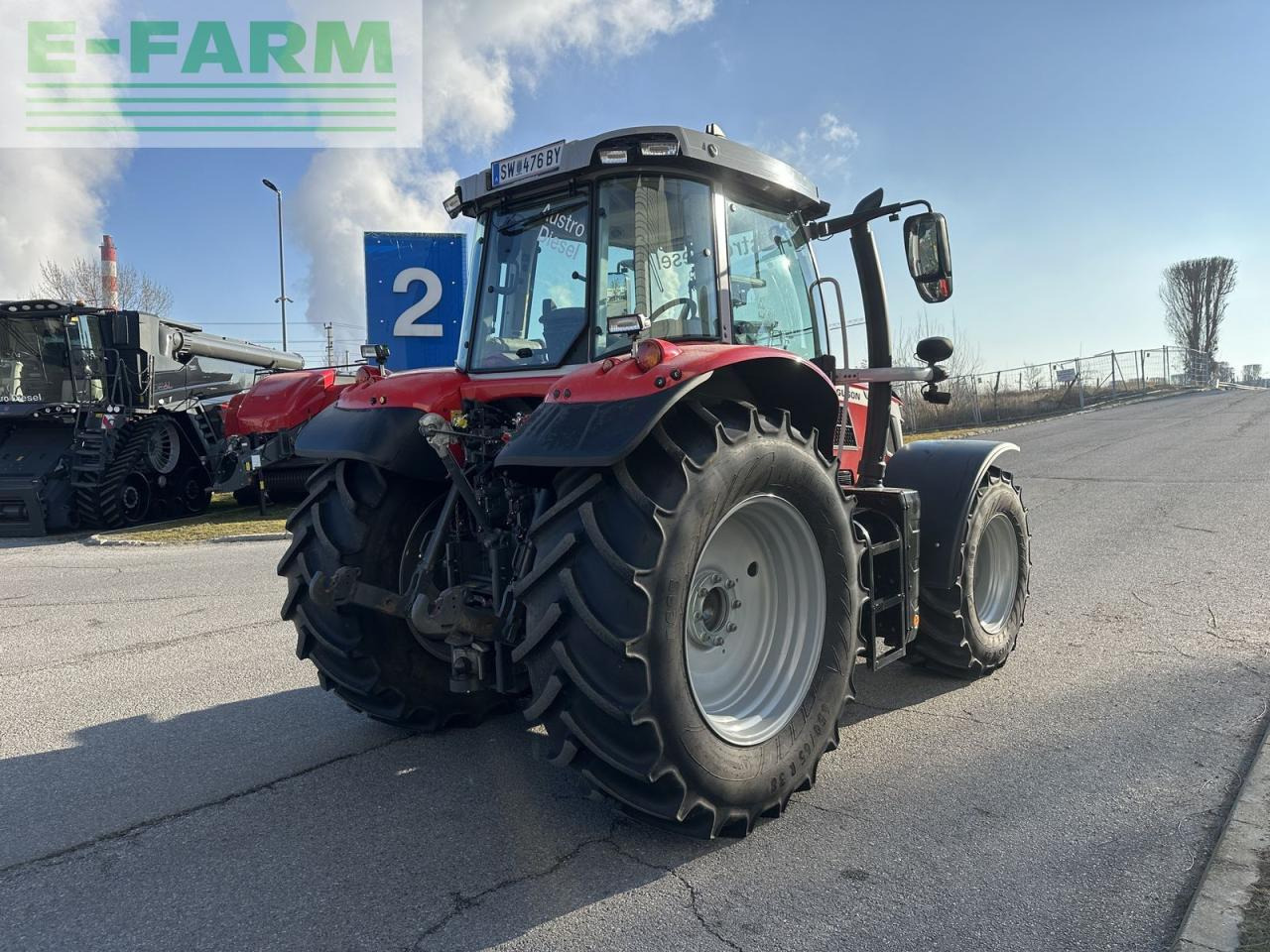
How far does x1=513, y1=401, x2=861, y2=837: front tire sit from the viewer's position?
2.66 meters

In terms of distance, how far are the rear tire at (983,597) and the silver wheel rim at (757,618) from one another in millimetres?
1316

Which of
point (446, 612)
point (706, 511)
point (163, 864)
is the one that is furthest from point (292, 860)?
point (706, 511)

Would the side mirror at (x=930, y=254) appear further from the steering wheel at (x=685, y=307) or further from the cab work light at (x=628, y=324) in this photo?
the cab work light at (x=628, y=324)

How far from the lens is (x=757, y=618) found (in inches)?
137

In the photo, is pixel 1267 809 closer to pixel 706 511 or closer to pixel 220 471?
pixel 706 511

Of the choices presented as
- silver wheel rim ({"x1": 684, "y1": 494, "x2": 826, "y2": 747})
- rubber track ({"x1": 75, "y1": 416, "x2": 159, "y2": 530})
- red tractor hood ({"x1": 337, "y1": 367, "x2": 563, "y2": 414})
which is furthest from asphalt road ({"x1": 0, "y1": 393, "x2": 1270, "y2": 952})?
rubber track ({"x1": 75, "y1": 416, "x2": 159, "y2": 530})

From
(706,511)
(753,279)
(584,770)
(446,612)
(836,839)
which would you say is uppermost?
(753,279)

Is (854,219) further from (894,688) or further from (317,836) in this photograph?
(317,836)

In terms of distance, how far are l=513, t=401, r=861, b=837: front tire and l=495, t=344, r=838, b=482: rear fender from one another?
0.48 ft

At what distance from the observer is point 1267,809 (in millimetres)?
2996

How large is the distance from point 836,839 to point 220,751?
107 inches

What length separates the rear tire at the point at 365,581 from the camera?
367 cm

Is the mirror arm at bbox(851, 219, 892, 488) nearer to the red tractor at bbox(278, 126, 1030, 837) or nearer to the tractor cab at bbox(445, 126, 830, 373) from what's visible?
the red tractor at bbox(278, 126, 1030, 837)

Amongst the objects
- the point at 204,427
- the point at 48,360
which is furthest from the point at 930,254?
the point at 48,360
